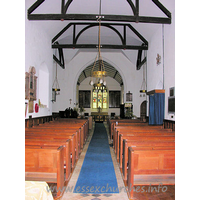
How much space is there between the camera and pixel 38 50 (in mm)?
7715

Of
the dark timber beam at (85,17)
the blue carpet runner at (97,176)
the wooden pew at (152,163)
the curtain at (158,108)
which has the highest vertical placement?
the dark timber beam at (85,17)

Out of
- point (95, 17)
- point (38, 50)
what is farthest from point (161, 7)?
point (38, 50)

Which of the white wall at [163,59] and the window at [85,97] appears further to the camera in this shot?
the window at [85,97]

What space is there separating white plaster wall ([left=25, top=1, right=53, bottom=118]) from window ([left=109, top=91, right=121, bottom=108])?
11582 mm

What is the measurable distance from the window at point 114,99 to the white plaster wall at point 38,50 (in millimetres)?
11582

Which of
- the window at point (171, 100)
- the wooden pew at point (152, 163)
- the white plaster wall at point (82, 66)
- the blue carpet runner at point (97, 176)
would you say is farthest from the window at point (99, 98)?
the wooden pew at point (152, 163)

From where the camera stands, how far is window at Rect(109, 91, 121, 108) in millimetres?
20406

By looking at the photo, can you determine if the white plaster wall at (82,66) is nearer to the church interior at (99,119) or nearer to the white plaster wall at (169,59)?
the church interior at (99,119)

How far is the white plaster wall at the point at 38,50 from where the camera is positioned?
21.5 feet

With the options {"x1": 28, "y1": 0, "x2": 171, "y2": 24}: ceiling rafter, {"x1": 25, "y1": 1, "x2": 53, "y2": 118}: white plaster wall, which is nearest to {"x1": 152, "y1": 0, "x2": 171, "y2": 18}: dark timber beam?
{"x1": 28, "y1": 0, "x2": 171, "y2": 24}: ceiling rafter

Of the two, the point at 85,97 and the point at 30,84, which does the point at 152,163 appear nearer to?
the point at 30,84
